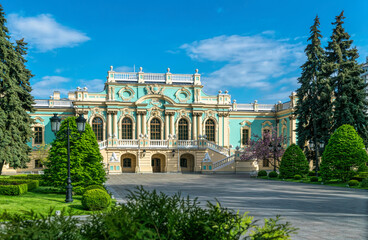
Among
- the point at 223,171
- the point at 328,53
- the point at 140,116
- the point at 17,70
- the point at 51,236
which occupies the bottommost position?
the point at 223,171

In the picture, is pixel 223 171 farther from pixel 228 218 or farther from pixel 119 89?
pixel 228 218

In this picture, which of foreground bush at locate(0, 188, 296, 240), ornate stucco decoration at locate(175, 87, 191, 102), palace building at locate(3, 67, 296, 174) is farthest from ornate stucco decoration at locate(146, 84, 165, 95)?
foreground bush at locate(0, 188, 296, 240)

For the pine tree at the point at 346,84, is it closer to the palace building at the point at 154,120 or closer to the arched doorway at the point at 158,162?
the palace building at the point at 154,120

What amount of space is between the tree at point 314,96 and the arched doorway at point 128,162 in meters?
19.3

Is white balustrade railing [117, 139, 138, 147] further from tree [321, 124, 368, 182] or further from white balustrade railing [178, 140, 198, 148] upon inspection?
tree [321, 124, 368, 182]

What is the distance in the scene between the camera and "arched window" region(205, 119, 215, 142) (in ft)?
140

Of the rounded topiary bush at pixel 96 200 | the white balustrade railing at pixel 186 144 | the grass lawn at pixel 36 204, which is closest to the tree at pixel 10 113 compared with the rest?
the grass lawn at pixel 36 204

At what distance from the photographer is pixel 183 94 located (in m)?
42.1

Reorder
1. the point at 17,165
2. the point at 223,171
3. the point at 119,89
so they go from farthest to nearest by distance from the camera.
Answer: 1. the point at 119,89
2. the point at 223,171
3. the point at 17,165

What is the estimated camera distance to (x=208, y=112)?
4238 cm

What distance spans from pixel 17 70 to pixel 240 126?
28760 millimetres

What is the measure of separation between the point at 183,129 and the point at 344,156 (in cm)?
2173

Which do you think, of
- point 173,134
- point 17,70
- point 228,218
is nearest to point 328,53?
point 173,134

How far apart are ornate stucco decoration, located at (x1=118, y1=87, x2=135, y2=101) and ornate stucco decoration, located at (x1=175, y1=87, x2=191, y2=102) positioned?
5655mm
